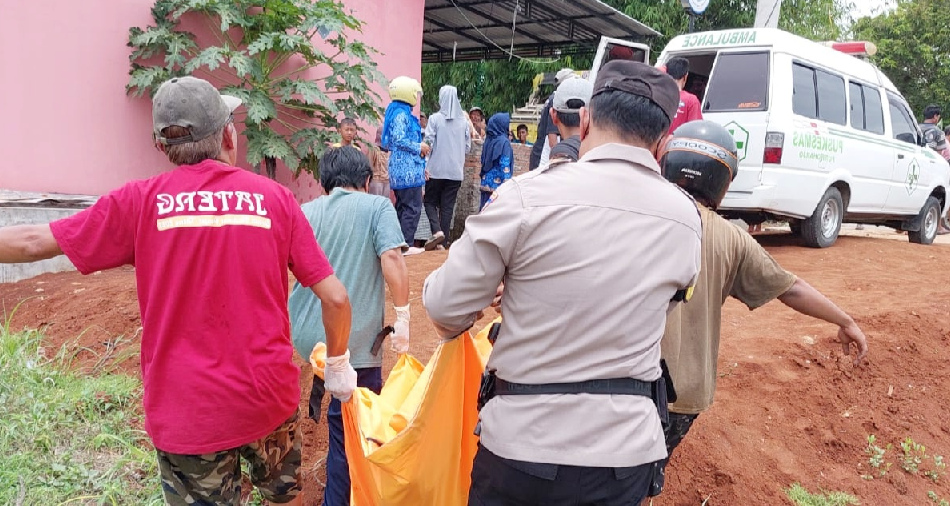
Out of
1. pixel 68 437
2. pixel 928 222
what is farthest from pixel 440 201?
pixel 928 222

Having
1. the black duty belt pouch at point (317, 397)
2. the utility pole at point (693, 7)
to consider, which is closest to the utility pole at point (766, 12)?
the utility pole at point (693, 7)

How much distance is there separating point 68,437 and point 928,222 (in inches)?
421

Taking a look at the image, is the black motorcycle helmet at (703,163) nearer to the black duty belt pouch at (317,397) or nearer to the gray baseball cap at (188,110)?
the gray baseball cap at (188,110)

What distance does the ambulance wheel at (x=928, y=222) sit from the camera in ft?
31.3

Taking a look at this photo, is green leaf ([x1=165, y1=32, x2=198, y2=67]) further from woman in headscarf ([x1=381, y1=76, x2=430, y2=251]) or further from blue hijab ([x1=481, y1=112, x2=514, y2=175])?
blue hijab ([x1=481, y1=112, x2=514, y2=175])

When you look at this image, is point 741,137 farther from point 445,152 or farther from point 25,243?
point 25,243

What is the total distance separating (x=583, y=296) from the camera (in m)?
1.61

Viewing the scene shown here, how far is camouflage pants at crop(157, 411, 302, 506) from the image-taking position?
6.88 ft

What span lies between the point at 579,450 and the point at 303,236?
1051mm

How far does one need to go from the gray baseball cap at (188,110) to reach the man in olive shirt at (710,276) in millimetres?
1475

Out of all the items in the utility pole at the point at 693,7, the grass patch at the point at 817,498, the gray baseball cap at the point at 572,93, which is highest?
the utility pole at the point at 693,7

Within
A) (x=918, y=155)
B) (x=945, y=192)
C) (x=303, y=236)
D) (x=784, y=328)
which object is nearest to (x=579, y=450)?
(x=303, y=236)

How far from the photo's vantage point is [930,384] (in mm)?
4672

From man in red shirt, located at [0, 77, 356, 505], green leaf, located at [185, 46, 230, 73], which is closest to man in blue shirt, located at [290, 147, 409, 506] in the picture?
man in red shirt, located at [0, 77, 356, 505]
